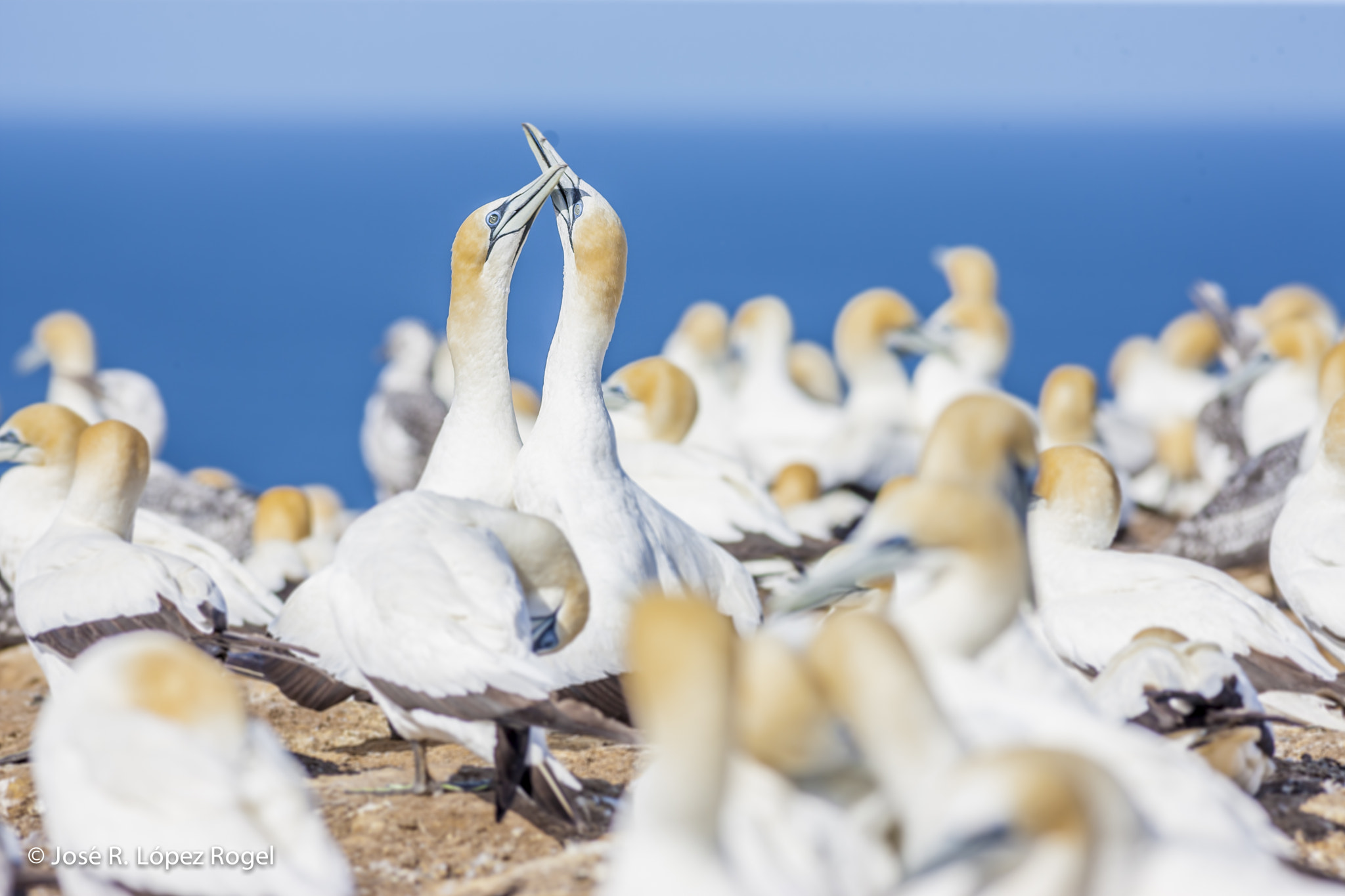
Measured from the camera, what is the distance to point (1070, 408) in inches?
380

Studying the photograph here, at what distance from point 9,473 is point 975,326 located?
730cm

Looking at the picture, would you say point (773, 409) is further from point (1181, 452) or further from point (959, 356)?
point (1181, 452)

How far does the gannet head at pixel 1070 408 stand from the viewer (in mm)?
9656

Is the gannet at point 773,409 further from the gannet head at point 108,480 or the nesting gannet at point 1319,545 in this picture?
the gannet head at point 108,480

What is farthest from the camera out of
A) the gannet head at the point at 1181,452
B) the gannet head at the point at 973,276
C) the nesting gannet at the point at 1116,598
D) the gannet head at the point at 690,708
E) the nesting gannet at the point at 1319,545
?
the gannet head at the point at 973,276

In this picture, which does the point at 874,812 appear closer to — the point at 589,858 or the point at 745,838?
the point at 745,838

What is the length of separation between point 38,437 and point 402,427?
5.50 metres

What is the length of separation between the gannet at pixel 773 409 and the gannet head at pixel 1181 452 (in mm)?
2583

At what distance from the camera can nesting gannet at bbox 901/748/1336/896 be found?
2482mm

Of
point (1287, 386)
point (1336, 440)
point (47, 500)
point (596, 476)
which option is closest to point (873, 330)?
point (1287, 386)

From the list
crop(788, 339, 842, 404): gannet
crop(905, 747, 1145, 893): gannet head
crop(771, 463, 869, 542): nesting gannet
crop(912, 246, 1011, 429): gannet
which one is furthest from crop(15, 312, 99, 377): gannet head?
crop(905, 747, 1145, 893): gannet head

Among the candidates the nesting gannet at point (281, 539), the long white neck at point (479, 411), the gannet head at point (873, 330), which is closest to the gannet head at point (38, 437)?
the nesting gannet at point (281, 539)

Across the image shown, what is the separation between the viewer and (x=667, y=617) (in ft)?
8.72

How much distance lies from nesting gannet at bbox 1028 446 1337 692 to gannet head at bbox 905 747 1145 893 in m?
2.39
